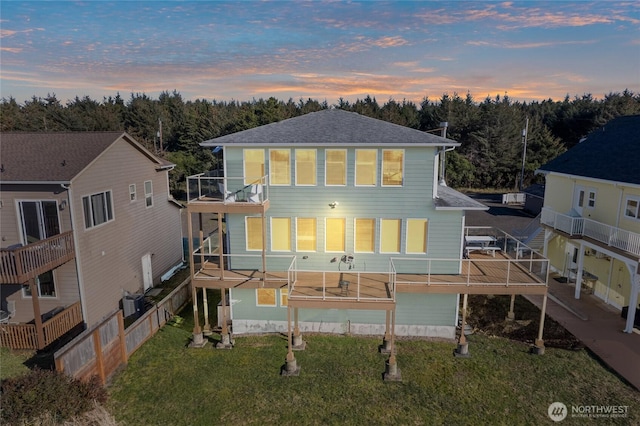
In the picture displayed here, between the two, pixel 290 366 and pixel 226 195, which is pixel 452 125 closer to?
pixel 226 195

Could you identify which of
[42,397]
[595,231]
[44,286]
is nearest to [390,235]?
[595,231]

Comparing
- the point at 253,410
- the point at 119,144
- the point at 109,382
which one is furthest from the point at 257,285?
the point at 119,144

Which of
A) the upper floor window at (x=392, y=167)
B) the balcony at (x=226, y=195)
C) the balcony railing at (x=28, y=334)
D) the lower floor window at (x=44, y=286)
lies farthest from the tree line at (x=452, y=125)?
the balcony railing at (x=28, y=334)

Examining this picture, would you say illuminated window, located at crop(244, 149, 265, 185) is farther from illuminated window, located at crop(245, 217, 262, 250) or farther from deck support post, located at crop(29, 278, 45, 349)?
deck support post, located at crop(29, 278, 45, 349)

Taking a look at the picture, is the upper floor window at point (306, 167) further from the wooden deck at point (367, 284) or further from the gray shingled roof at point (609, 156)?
the gray shingled roof at point (609, 156)

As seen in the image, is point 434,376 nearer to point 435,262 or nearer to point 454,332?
point 454,332
